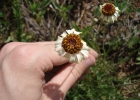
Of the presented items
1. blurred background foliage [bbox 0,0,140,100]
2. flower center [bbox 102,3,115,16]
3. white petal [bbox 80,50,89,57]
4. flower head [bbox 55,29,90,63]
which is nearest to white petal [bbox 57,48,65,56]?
flower head [bbox 55,29,90,63]

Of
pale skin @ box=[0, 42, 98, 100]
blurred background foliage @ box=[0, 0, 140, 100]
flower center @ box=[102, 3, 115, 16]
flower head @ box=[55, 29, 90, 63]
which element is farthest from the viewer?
Answer: blurred background foliage @ box=[0, 0, 140, 100]

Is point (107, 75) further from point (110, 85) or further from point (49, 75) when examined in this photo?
point (49, 75)

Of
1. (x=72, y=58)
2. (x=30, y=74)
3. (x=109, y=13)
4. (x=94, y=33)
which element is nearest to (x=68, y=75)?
(x=72, y=58)

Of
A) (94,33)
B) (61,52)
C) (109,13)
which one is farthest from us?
(94,33)

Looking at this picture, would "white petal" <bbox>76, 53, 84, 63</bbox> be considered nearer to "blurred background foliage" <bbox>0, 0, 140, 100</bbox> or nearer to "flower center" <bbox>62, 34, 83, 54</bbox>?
"flower center" <bbox>62, 34, 83, 54</bbox>

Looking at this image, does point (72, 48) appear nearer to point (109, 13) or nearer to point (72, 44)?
point (72, 44)
